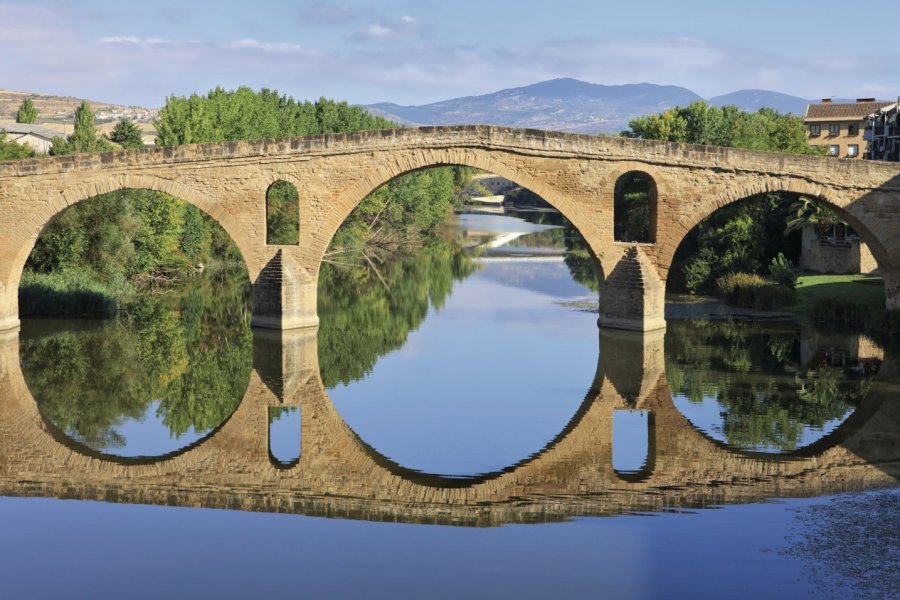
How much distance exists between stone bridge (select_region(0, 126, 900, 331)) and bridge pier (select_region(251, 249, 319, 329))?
30 millimetres

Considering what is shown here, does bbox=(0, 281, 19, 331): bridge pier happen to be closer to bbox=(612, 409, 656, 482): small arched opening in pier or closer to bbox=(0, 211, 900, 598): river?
bbox=(0, 211, 900, 598): river

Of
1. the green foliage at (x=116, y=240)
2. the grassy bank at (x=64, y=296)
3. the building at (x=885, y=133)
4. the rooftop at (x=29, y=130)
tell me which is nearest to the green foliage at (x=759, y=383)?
the grassy bank at (x=64, y=296)

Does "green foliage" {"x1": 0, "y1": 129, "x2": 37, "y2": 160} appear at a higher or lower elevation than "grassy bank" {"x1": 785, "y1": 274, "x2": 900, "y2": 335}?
higher

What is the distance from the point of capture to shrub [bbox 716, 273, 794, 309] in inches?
1076

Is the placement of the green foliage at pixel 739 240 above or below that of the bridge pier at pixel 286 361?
above

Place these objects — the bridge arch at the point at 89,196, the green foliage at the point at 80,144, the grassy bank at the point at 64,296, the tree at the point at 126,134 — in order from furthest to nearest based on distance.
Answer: the tree at the point at 126,134 → the green foliage at the point at 80,144 → the grassy bank at the point at 64,296 → the bridge arch at the point at 89,196

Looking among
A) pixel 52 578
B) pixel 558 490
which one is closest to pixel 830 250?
pixel 558 490

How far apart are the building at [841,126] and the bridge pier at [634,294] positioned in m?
46.5

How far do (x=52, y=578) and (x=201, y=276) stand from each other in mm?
27892

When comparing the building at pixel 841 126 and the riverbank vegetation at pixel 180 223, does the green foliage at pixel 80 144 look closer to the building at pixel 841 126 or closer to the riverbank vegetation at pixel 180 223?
the riverbank vegetation at pixel 180 223

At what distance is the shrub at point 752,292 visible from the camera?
2733 centimetres

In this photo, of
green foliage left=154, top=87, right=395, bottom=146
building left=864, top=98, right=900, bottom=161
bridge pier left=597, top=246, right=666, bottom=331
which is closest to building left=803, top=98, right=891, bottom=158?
building left=864, top=98, right=900, bottom=161

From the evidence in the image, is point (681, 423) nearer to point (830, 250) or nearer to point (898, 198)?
point (898, 198)

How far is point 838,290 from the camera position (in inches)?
1065
